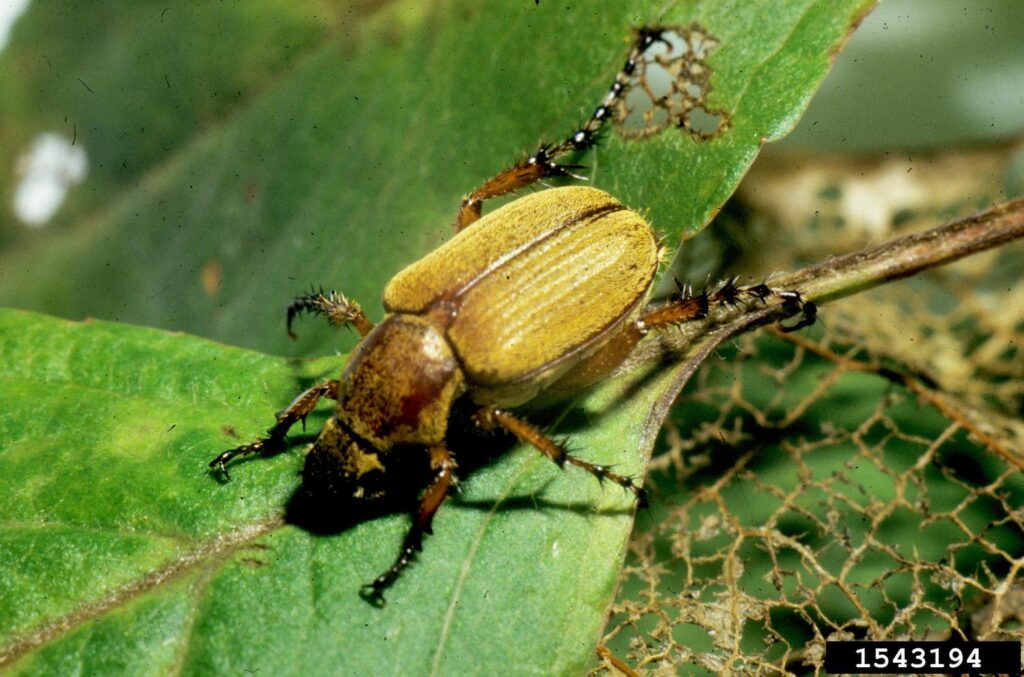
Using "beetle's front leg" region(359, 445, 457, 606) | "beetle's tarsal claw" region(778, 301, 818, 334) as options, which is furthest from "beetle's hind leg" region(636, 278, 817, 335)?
"beetle's front leg" region(359, 445, 457, 606)

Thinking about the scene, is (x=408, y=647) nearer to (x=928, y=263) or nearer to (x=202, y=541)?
(x=202, y=541)

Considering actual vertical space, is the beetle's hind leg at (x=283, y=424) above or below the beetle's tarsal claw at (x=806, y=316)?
above

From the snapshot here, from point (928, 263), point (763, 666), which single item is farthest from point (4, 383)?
point (928, 263)

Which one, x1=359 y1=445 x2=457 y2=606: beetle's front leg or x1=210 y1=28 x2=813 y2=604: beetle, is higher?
x1=210 y1=28 x2=813 y2=604: beetle

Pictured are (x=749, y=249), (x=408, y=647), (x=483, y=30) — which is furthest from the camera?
(x=749, y=249)

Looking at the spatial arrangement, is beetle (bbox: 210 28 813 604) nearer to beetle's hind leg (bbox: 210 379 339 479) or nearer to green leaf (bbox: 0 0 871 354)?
beetle's hind leg (bbox: 210 379 339 479)

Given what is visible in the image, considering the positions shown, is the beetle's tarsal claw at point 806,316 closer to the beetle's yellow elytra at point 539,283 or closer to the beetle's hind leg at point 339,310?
the beetle's yellow elytra at point 539,283

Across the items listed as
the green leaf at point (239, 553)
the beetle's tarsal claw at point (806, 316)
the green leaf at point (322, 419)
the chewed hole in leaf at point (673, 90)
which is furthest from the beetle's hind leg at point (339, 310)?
the beetle's tarsal claw at point (806, 316)
